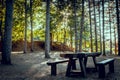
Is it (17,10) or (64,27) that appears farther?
(64,27)

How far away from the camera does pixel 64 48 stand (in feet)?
154

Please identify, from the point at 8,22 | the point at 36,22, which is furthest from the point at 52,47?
the point at 8,22

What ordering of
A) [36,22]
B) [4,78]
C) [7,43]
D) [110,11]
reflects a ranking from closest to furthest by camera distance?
1. [4,78]
2. [7,43]
3. [110,11]
4. [36,22]

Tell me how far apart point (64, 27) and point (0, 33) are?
14649 millimetres

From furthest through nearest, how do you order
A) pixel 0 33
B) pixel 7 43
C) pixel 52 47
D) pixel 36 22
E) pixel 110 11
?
1. pixel 52 47
2. pixel 36 22
3. pixel 110 11
4. pixel 0 33
5. pixel 7 43

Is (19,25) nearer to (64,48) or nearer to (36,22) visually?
(36,22)

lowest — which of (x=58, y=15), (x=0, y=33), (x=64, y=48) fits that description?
(x=64, y=48)

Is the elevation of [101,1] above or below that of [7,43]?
above

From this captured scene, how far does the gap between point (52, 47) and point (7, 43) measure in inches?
1196

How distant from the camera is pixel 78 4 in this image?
3181 centimetres

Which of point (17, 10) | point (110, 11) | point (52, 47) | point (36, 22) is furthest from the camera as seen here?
point (52, 47)

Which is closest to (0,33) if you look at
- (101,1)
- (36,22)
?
(36,22)

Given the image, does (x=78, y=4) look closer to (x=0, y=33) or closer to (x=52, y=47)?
(x=0, y=33)

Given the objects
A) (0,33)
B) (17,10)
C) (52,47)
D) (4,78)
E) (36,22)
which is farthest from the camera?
(52,47)
